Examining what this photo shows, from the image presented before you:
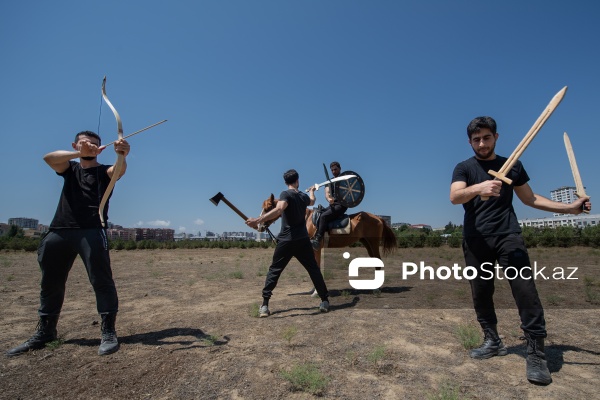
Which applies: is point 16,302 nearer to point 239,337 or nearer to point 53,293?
point 53,293

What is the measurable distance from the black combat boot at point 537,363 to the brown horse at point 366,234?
5.05 m

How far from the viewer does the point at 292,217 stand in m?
5.49

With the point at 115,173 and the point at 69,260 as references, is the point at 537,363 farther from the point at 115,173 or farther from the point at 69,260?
the point at 69,260

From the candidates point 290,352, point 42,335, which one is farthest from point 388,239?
point 42,335

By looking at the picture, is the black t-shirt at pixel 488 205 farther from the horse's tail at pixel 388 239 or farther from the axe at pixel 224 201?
the horse's tail at pixel 388 239

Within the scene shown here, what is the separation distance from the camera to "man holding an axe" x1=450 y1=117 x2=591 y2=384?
296cm

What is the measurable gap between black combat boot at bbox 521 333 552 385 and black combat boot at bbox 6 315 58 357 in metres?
5.01

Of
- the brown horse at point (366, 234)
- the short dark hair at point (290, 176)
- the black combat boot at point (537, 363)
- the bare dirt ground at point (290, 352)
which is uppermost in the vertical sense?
the short dark hair at point (290, 176)

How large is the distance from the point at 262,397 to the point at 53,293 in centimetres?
297

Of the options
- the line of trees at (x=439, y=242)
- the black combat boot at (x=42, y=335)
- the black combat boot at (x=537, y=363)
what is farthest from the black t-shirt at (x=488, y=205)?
the line of trees at (x=439, y=242)

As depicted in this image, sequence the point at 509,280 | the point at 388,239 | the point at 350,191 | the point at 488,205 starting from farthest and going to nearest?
the point at 388,239 < the point at 350,191 < the point at 488,205 < the point at 509,280

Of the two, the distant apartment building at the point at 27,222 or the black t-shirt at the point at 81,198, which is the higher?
the distant apartment building at the point at 27,222

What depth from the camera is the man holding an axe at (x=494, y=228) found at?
2.96m

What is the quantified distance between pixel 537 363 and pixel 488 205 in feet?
4.73
